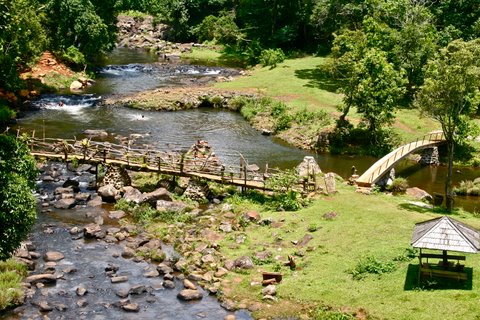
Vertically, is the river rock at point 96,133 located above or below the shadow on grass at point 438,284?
above

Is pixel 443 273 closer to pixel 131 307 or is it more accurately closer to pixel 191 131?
pixel 131 307

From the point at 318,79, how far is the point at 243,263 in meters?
46.6

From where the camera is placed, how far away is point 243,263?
3041cm

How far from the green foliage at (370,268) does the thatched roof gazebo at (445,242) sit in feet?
6.03

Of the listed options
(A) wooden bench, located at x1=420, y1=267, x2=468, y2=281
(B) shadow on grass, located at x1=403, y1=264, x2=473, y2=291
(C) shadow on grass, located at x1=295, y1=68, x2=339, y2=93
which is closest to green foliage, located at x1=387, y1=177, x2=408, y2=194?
(B) shadow on grass, located at x1=403, y1=264, x2=473, y2=291

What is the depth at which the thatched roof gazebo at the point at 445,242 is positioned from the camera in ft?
80.7

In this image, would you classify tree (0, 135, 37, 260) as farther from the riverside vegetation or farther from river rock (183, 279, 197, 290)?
river rock (183, 279, 197, 290)

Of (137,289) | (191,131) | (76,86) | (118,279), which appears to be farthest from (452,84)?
(76,86)

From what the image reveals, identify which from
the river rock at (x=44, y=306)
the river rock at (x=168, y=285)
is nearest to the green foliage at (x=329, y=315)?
the river rock at (x=168, y=285)

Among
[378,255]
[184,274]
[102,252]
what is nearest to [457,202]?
[378,255]

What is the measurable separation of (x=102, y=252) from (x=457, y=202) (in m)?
25.7

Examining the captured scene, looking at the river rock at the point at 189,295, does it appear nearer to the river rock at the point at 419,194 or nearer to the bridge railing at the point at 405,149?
the bridge railing at the point at 405,149

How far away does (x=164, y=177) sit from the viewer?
140 ft

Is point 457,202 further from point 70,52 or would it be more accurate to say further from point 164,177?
point 70,52
